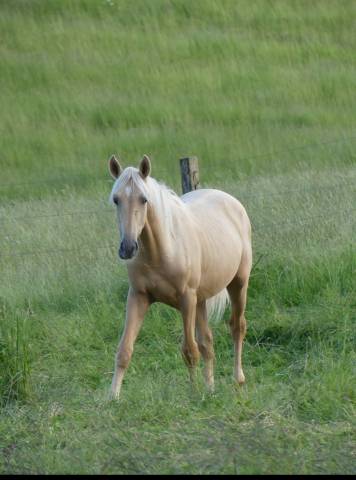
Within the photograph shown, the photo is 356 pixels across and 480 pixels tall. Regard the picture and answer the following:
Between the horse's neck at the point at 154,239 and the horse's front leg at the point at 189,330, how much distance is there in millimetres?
349

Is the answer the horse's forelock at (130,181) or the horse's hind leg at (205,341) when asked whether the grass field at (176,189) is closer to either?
the horse's hind leg at (205,341)

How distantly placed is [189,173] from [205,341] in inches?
103

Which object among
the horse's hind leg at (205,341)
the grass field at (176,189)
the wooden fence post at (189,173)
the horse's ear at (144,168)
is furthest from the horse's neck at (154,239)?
the wooden fence post at (189,173)

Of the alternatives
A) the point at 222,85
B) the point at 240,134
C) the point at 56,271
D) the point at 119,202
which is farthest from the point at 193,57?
the point at 119,202

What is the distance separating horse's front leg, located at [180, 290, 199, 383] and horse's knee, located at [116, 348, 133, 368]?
0.43 meters

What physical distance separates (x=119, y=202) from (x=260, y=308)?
8.95ft

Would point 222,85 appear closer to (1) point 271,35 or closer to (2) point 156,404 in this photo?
(1) point 271,35

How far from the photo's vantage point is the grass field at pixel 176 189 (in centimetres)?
533

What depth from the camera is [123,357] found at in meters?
6.83

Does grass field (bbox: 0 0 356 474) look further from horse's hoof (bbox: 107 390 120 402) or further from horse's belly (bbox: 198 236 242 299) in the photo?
horse's belly (bbox: 198 236 242 299)

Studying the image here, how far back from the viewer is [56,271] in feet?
32.3

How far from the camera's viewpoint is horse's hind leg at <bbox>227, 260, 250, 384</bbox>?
25.7ft

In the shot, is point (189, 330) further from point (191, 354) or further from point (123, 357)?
point (123, 357)

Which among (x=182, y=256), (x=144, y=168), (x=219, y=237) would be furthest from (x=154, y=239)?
(x=219, y=237)
